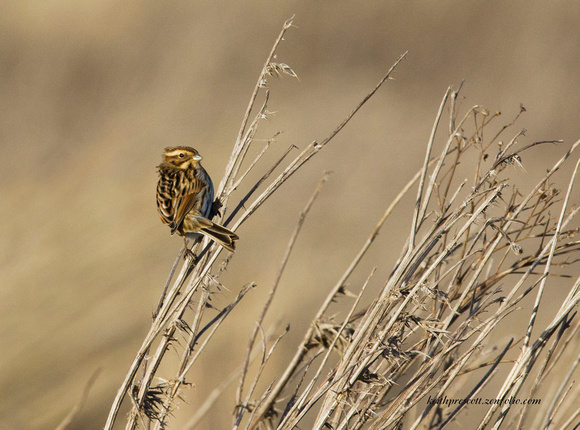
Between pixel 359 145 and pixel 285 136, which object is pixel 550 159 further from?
pixel 285 136

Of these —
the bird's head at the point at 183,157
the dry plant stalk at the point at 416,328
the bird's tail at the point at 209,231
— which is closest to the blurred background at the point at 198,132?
the bird's head at the point at 183,157

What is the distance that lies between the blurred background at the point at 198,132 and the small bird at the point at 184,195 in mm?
2477

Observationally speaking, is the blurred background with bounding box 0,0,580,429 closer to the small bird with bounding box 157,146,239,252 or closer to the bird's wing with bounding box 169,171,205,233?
the small bird with bounding box 157,146,239,252

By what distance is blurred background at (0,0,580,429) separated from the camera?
305 inches

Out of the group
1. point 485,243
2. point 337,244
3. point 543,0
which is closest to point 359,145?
point 337,244

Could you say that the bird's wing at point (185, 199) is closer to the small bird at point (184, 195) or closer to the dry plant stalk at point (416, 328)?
the small bird at point (184, 195)

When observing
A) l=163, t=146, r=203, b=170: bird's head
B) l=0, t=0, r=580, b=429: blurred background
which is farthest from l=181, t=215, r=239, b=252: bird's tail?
l=0, t=0, r=580, b=429: blurred background

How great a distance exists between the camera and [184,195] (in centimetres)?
423

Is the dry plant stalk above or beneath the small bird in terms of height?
beneath

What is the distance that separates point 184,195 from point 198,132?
7741mm

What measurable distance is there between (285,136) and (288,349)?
15.6 ft

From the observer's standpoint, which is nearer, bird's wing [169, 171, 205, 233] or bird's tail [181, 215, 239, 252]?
bird's tail [181, 215, 239, 252]

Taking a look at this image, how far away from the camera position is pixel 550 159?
1135cm

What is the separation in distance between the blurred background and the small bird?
2.48 metres
